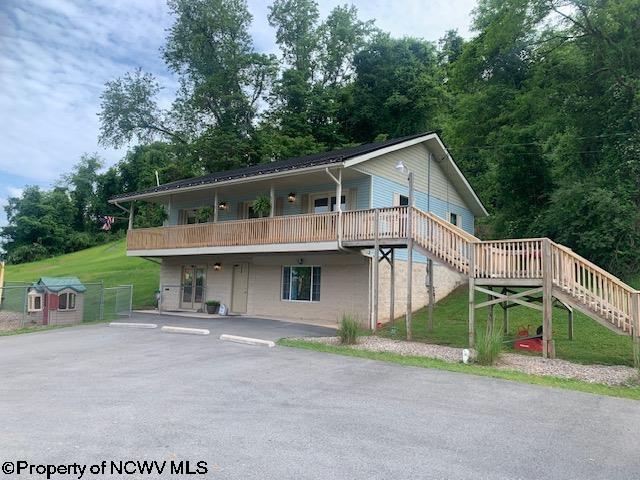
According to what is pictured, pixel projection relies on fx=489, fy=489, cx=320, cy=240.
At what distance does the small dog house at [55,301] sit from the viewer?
17281 mm

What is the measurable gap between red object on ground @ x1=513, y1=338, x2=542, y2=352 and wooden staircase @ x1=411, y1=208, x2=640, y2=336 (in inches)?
72.8

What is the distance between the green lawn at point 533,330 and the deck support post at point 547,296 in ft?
1.91

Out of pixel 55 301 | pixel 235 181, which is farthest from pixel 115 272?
pixel 235 181

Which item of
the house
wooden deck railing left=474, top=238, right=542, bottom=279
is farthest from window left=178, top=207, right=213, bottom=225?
wooden deck railing left=474, top=238, right=542, bottom=279

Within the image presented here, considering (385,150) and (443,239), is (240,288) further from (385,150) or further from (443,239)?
(443,239)

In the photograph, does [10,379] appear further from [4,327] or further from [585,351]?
[585,351]

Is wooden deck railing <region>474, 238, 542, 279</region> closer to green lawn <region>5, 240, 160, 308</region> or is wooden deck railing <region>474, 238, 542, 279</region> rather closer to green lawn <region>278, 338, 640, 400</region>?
green lawn <region>278, 338, 640, 400</region>

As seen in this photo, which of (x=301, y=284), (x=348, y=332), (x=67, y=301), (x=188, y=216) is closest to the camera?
(x=348, y=332)

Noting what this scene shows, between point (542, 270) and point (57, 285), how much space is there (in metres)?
16.0

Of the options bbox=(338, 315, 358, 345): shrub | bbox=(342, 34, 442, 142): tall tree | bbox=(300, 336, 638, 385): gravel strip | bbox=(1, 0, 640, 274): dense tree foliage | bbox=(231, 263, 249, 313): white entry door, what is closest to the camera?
bbox=(300, 336, 638, 385): gravel strip

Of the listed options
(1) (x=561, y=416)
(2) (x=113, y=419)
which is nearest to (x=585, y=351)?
(1) (x=561, y=416)

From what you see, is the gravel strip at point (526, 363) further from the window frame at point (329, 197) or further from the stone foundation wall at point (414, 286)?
the window frame at point (329, 197)

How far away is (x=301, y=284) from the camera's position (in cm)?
1922

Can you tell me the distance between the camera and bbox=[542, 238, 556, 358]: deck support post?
35.3 ft
